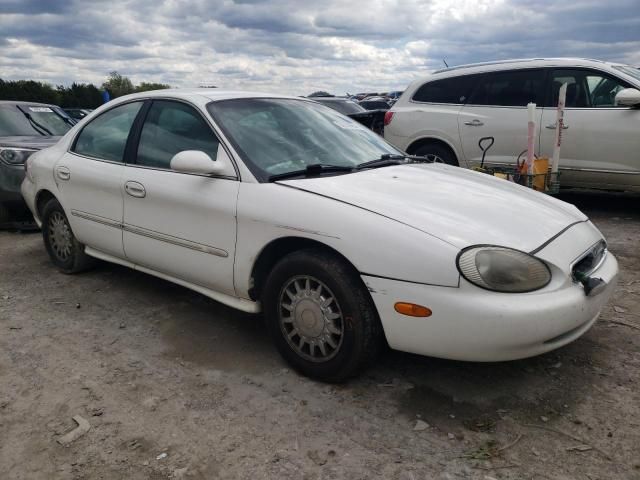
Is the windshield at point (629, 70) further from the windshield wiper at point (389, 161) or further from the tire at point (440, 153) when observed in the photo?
the windshield wiper at point (389, 161)

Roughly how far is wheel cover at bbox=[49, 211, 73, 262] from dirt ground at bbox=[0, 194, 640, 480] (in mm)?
946

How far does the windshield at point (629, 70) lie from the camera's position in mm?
6548

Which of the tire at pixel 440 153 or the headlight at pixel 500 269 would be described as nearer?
the headlight at pixel 500 269

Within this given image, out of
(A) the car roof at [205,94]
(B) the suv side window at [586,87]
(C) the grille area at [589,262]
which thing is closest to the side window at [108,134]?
(A) the car roof at [205,94]

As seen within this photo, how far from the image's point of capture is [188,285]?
3.63m

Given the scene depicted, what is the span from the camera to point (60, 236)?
4824 mm

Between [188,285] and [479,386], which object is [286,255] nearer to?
[188,285]

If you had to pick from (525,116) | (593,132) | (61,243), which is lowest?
(61,243)

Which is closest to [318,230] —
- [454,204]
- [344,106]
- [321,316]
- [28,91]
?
[321,316]

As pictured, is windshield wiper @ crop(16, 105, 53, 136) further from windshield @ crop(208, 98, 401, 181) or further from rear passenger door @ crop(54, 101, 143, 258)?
windshield @ crop(208, 98, 401, 181)

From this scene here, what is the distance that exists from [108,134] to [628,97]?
5.22m

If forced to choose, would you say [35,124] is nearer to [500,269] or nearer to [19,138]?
[19,138]

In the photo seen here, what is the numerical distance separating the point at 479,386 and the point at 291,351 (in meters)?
0.99

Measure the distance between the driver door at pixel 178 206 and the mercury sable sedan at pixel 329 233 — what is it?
1 centimetres
